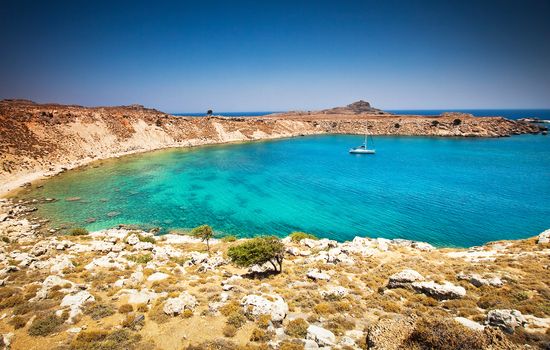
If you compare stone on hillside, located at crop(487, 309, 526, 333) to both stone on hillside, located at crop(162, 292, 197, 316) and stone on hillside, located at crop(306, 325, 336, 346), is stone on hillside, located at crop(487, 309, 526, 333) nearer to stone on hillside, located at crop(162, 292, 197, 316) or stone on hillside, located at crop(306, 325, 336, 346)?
stone on hillside, located at crop(306, 325, 336, 346)

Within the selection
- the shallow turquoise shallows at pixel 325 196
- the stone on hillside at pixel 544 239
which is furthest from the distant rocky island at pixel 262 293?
the shallow turquoise shallows at pixel 325 196

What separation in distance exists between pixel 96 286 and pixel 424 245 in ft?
101

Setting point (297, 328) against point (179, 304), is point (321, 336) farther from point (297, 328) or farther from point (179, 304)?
point (179, 304)

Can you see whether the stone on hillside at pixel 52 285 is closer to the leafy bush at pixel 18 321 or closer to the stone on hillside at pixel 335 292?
the leafy bush at pixel 18 321

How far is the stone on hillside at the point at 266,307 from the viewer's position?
14.6 meters

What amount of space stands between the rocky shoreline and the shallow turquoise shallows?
398 inches

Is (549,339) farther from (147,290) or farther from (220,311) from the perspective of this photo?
(147,290)

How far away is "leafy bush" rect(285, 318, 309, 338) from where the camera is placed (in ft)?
44.2

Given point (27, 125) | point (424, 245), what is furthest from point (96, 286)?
point (27, 125)

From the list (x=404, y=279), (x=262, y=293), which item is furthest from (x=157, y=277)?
(x=404, y=279)

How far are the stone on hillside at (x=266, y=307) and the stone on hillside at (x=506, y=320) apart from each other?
34.0ft

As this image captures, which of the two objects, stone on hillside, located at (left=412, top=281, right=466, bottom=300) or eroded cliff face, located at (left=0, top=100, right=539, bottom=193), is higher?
eroded cliff face, located at (left=0, top=100, right=539, bottom=193)

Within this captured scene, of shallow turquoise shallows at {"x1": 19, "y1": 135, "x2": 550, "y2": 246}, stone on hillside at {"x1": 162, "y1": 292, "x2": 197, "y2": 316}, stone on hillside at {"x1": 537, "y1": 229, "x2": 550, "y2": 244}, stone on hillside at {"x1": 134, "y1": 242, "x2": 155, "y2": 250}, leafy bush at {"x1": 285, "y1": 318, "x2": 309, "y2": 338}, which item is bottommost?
shallow turquoise shallows at {"x1": 19, "y1": 135, "x2": 550, "y2": 246}

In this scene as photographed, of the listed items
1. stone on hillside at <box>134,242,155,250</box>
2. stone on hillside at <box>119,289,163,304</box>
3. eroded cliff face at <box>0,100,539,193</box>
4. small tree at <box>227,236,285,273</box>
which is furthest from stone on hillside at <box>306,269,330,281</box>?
eroded cliff face at <box>0,100,539,193</box>
